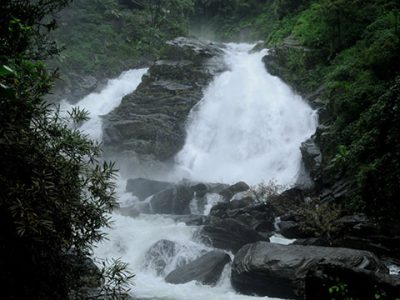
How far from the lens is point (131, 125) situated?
2792 cm

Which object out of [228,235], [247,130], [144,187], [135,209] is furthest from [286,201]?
[247,130]

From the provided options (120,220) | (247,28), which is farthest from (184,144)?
(247,28)

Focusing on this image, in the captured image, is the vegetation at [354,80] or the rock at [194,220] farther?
the rock at [194,220]

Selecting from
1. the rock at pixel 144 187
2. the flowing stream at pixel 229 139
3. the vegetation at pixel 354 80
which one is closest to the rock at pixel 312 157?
the vegetation at pixel 354 80

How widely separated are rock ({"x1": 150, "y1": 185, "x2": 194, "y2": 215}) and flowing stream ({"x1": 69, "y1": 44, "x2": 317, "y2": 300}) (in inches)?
42.6

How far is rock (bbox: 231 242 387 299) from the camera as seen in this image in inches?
429

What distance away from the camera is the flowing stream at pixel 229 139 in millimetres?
15602

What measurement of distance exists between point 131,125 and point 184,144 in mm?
3671

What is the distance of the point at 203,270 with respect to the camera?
501 inches

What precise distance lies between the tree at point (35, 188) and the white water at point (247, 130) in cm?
1612

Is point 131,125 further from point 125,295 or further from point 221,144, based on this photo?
point 125,295

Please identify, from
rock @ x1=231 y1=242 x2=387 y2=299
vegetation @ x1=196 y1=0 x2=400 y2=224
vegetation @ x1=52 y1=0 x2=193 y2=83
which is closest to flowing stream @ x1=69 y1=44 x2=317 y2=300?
vegetation @ x1=196 y1=0 x2=400 y2=224

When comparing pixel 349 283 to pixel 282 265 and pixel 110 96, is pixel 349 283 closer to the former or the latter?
pixel 282 265

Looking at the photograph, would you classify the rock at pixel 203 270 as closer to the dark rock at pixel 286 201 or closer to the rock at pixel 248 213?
the rock at pixel 248 213
